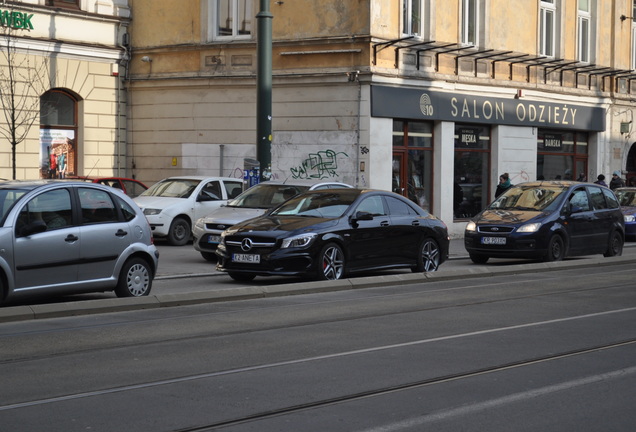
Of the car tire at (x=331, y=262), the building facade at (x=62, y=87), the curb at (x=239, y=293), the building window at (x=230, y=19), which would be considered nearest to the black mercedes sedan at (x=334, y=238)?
the car tire at (x=331, y=262)

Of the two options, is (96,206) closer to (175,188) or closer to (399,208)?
(399,208)

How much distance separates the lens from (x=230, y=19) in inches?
1153

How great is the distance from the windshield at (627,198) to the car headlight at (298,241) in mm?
16923

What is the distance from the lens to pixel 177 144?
30.1 m

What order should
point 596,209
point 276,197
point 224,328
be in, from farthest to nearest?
point 596,209
point 276,197
point 224,328

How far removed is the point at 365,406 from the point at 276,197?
12856 millimetres

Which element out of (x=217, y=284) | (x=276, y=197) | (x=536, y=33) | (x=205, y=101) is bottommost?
(x=217, y=284)

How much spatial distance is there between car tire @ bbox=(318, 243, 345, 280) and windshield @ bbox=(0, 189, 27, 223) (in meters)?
4.86

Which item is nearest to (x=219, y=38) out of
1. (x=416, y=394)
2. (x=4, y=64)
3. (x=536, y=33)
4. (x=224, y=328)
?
(x=4, y=64)

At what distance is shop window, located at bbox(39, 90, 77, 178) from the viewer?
92.8 ft

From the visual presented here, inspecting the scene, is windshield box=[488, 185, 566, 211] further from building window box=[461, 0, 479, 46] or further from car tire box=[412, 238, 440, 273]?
building window box=[461, 0, 479, 46]

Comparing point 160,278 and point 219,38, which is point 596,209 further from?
point 219,38

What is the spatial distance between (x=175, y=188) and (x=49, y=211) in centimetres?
1194

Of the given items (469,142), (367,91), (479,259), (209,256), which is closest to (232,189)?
(209,256)
